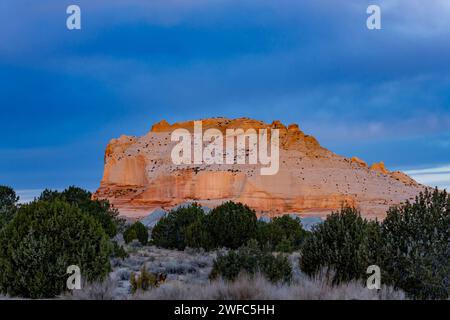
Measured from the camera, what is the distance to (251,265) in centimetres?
1280

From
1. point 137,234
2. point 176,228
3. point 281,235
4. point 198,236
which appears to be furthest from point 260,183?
point 198,236

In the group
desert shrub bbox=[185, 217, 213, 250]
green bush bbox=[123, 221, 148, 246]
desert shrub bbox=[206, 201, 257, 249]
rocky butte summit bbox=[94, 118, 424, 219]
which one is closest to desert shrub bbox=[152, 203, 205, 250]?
desert shrub bbox=[185, 217, 213, 250]

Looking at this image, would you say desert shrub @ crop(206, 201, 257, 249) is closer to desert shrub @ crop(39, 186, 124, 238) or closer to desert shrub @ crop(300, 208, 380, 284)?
desert shrub @ crop(39, 186, 124, 238)

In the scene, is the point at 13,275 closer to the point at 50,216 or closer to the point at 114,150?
the point at 50,216

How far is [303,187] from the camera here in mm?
96750

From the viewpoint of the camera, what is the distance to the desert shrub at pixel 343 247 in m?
12.1

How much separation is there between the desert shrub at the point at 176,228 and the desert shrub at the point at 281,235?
3254mm

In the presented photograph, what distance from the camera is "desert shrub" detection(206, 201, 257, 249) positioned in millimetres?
24250

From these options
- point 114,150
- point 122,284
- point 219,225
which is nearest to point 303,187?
point 114,150

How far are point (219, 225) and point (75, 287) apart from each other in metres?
14.1

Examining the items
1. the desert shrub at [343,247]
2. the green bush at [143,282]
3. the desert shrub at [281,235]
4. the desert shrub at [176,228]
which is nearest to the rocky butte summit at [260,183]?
the desert shrub at [281,235]

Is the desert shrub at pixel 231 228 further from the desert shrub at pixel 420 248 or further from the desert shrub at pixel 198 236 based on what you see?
the desert shrub at pixel 420 248

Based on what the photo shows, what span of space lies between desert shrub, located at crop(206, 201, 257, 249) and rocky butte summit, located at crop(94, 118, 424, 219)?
61032 millimetres
